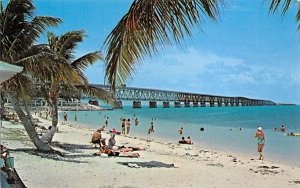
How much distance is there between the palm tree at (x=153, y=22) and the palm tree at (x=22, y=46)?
236 inches

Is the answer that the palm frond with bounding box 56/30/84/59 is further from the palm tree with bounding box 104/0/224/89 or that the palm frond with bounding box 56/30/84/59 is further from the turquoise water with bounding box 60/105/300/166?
the palm tree with bounding box 104/0/224/89

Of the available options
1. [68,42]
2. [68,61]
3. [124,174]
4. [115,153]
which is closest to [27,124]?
[68,61]

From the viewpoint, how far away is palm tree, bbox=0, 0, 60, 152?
29.9 feet

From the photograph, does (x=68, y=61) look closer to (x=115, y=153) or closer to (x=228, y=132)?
(x=115, y=153)

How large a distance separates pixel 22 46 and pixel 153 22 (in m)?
7.08

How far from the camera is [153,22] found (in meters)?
3.06

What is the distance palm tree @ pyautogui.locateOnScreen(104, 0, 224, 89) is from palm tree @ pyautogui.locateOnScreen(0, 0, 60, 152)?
19.7ft

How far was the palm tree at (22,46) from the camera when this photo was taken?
9.12 m

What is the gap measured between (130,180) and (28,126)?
3150 millimetres

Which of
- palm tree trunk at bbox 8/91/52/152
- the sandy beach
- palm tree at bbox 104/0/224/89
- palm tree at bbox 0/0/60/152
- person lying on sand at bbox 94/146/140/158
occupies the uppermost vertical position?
palm tree at bbox 0/0/60/152

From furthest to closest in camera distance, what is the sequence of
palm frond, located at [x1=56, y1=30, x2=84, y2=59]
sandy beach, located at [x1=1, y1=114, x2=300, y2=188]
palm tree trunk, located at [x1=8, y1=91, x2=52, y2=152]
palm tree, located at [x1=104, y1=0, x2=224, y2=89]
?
1. palm frond, located at [x1=56, y1=30, x2=84, y2=59]
2. palm tree trunk, located at [x1=8, y1=91, x2=52, y2=152]
3. sandy beach, located at [x1=1, y1=114, x2=300, y2=188]
4. palm tree, located at [x1=104, y1=0, x2=224, y2=89]

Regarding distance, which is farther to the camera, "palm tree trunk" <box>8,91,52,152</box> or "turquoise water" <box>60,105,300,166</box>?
"turquoise water" <box>60,105,300,166</box>

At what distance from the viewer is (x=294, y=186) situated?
10242 millimetres

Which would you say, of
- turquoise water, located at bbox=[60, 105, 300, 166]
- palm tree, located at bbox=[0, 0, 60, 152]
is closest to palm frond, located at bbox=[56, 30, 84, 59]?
palm tree, located at bbox=[0, 0, 60, 152]
